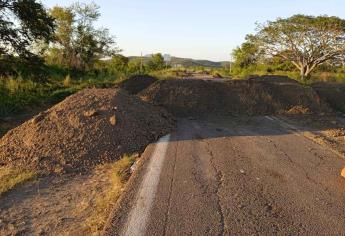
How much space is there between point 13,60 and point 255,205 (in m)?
15.1

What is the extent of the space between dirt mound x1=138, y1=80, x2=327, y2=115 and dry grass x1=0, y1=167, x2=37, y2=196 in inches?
285

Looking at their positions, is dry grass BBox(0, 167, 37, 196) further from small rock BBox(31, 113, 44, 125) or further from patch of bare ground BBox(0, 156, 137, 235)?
small rock BBox(31, 113, 44, 125)

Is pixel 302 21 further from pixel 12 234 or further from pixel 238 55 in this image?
pixel 12 234

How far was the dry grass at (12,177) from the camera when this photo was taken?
642cm

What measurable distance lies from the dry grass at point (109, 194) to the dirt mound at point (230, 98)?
6.35 meters

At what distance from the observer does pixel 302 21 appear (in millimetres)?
42844

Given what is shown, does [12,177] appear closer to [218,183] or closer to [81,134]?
[81,134]

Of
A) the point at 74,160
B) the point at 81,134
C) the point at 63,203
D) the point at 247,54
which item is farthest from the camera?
the point at 247,54

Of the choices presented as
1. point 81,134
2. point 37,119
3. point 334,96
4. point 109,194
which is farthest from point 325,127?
point 109,194

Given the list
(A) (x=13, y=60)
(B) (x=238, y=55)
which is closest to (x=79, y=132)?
(A) (x=13, y=60)

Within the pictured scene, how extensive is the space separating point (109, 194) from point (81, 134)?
2.93m

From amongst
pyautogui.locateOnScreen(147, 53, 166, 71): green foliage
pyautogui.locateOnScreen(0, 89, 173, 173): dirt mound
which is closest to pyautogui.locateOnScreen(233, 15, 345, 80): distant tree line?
pyautogui.locateOnScreen(147, 53, 166, 71): green foliage

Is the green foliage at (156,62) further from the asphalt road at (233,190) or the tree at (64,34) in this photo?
the asphalt road at (233,190)

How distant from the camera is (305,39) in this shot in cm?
4347
